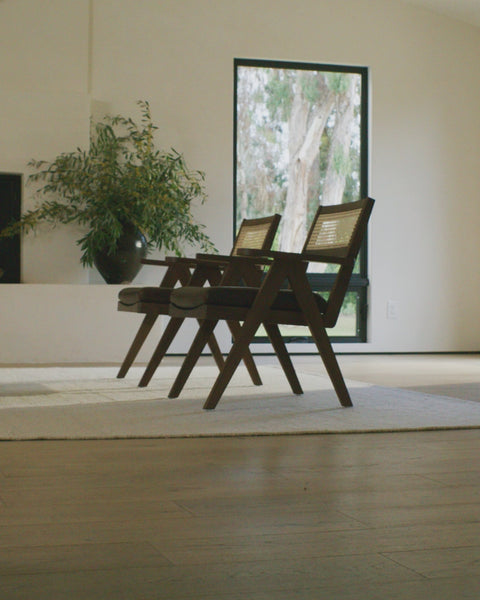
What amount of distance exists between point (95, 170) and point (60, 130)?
1.27 ft

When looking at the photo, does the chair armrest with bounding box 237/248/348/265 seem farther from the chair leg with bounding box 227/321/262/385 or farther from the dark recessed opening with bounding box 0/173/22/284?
the dark recessed opening with bounding box 0/173/22/284

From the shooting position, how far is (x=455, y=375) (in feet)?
17.6

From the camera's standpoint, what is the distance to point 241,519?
1.72m

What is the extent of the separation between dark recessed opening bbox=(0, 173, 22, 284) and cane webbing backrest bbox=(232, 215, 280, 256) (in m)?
2.40

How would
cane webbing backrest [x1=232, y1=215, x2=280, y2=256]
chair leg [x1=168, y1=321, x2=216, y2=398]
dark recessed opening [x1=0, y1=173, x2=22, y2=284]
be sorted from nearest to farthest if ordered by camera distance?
chair leg [x1=168, y1=321, x2=216, y2=398] → cane webbing backrest [x1=232, y1=215, x2=280, y2=256] → dark recessed opening [x1=0, y1=173, x2=22, y2=284]

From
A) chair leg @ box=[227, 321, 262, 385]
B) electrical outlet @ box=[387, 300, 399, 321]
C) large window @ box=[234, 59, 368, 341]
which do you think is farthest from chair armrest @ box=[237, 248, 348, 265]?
electrical outlet @ box=[387, 300, 399, 321]

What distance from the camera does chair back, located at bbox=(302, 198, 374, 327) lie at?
3654 millimetres

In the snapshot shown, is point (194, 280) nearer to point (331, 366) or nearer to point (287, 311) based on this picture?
point (287, 311)

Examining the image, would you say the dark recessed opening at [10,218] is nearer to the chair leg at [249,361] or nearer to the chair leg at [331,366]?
the chair leg at [249,361]

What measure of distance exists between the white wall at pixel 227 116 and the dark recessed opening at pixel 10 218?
0.34ft

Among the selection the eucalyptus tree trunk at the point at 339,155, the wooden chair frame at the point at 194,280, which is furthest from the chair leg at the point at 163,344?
the eucalyptus tree trunk at the point at 339,155

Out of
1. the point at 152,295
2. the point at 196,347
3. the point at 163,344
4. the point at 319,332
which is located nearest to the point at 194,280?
the point at 152,295

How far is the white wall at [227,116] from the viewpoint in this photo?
6402mm

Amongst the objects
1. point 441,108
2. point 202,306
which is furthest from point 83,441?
point 441,108
